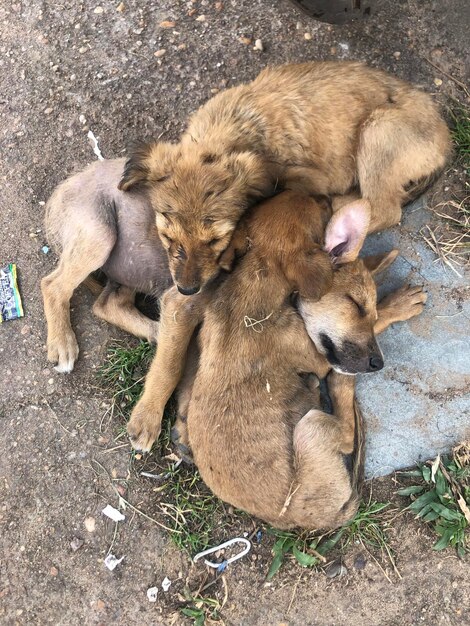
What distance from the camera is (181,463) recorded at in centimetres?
492

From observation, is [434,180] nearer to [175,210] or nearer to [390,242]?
[390,242]

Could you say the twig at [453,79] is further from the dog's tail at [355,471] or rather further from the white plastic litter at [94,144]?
the white plastic litter at [94,144]

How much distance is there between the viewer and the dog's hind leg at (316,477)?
4.14 meters

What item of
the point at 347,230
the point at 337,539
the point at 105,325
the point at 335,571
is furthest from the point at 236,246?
the point at 335,571

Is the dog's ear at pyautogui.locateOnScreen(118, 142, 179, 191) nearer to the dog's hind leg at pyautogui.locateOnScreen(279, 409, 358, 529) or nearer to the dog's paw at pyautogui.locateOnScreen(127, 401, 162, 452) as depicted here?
the dog's paw at pyautogui.locateOnScreen(127, 401, 162, 452)

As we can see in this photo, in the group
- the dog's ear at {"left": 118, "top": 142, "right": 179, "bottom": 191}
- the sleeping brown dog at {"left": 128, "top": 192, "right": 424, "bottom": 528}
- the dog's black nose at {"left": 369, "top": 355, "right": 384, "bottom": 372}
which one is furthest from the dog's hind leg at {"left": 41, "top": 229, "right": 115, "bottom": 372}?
the dog's black nose at {"left": 369, "top": 355, "right": 384, "bottom": 372}

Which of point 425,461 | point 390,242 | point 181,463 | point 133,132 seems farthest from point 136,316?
point 425,461

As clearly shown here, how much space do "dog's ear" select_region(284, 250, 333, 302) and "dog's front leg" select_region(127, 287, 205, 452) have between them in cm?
81

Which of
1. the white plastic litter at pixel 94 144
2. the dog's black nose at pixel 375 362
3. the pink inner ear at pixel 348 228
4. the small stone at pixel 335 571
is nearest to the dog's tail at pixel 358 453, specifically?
the dog's black nose at pixel 375 362

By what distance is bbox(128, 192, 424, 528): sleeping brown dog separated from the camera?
159 inches

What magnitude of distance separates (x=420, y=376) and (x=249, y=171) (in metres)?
2.13

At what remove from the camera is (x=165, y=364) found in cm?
462

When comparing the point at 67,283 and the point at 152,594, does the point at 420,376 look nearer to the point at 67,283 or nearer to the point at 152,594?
the point at 152,594

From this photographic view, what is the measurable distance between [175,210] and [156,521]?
2461 mm
